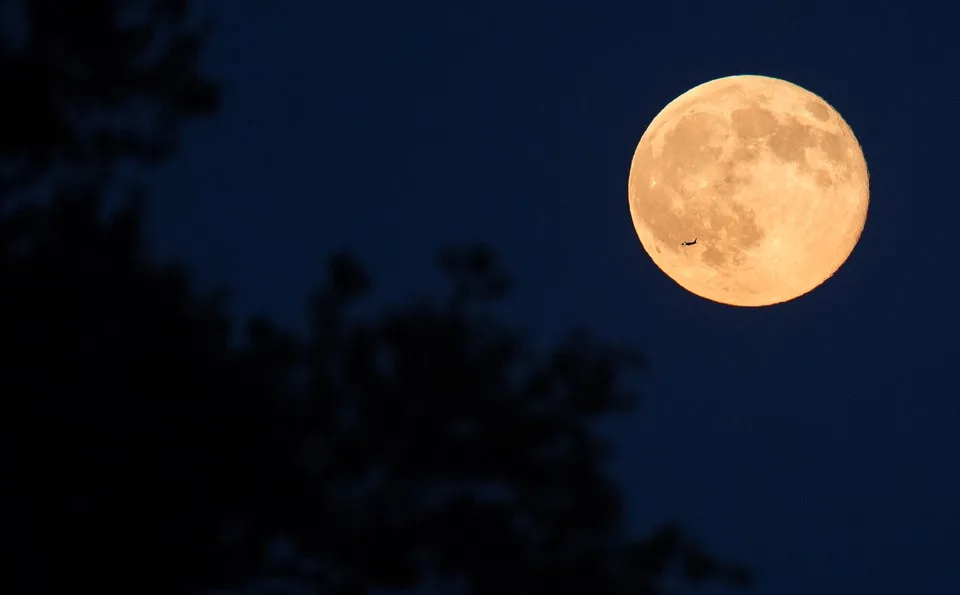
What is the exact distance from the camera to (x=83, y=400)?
5.45 meters

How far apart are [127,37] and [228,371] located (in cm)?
176

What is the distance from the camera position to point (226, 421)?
5.95 metres

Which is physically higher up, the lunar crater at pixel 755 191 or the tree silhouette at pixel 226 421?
the lunar crater at pixel 755 191

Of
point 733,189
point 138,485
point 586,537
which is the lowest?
point 138,485

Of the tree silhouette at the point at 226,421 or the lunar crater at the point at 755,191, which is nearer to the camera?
the tree silhouette at the point at 226,421

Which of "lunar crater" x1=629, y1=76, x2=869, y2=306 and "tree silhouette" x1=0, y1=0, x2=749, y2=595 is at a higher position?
"lunar crater" x1=629, y1=76, x2=869, y2=306

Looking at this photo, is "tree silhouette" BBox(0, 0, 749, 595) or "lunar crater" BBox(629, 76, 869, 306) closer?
"tree silhouette" BBox(0, 0, 749, 595)

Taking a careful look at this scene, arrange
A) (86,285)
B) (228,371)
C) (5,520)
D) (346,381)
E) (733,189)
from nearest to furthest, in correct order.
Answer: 1. (5,520)
2. (86,285)
3. (228,371)
4. (346,381)
5. (733,189)

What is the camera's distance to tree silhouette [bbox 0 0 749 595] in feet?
17.9

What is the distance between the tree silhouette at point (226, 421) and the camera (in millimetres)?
5449

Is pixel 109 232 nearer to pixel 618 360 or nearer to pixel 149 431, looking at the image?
pixel 149 431

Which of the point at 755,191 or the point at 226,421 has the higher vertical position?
the point at 755,191

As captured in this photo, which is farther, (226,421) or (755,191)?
(755,191)

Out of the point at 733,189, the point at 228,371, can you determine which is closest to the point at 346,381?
the point at 228,371
